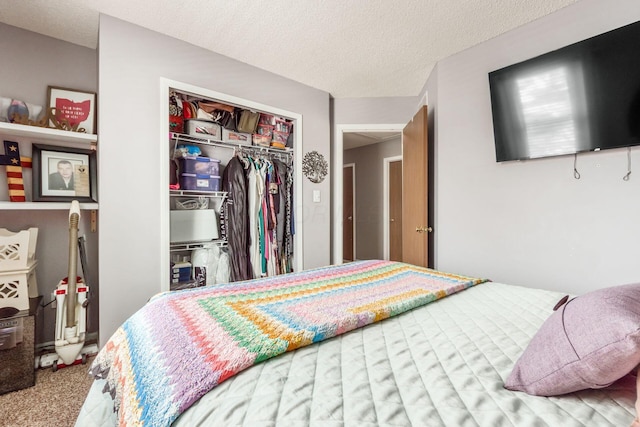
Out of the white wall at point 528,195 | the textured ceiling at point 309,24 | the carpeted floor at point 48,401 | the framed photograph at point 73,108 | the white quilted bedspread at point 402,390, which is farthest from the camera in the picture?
the framed photograph at point 73,108

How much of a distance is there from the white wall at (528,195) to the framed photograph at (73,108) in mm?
2913

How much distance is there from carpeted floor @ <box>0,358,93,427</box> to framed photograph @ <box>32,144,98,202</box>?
1.18 m

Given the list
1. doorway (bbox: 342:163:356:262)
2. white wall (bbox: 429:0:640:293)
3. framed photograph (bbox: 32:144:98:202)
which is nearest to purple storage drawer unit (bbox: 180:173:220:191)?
framed photograph (bbox: 32:144:98:202)

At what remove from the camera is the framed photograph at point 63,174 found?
77.3 inches

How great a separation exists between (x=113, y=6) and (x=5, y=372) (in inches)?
91.8

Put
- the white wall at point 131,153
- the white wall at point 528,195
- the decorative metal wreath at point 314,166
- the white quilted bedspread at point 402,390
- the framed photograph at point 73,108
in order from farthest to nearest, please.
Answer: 1. the decorative metal wreath at point 314,166
2. the framed photograph at point 73,108
3. the white wall at point 131,153
4. the white wall at point 528,195
5. the white quilted bedspread at point 402,390

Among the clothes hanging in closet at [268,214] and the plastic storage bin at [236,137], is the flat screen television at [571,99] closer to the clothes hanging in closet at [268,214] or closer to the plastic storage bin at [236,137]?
the clothes hanging in closet at [268,214]

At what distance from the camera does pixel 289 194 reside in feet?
9.91

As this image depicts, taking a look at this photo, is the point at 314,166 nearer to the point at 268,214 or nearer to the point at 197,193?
the point at 268,214

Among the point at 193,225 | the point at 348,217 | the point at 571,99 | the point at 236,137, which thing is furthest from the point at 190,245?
the point at 348,217

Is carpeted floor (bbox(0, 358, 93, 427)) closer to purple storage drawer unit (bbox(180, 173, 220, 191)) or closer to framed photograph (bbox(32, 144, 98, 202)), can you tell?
framed photograph (bbox(32, 144, 98, 202))

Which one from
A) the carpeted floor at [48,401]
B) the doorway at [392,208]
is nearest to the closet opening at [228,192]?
the carpeted floor at [48,401]

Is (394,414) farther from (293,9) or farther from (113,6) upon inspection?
(113,6)

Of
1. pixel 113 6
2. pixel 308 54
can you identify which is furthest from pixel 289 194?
pixel 113 6
